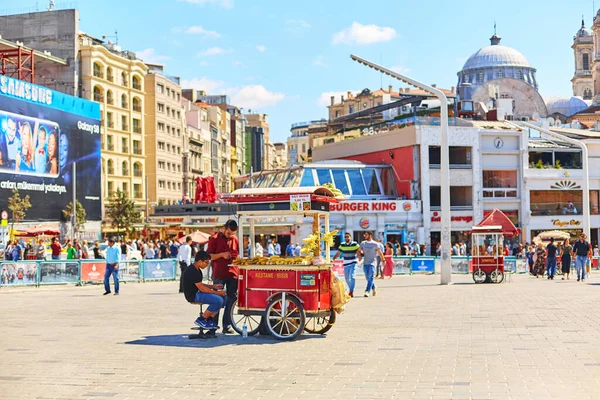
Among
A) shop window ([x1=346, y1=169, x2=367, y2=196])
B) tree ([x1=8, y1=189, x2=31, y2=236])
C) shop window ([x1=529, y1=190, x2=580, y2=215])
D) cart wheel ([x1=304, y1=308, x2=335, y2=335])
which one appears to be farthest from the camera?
shop window ([x1=529, y1=190, x2=580, y2=215])

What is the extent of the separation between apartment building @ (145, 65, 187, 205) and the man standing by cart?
7337 centimetres

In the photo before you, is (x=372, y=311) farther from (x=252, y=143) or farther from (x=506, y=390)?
(x=252, y=143)

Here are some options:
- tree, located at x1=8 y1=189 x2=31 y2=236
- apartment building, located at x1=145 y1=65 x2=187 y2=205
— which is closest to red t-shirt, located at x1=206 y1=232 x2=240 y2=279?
tree, located at x1=8 y1=189 x2=31 y2=236

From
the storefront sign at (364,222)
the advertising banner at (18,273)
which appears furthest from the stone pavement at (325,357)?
the storefront sign at (364,222)

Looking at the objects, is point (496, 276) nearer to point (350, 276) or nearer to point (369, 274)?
point (369, 274)

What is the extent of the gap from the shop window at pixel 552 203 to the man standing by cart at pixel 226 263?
171 ft

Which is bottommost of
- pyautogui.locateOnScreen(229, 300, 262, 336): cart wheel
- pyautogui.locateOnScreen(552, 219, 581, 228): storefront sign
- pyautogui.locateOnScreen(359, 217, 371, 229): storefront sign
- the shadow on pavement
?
the shadow on pavement

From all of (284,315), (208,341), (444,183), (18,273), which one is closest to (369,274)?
(444,183)

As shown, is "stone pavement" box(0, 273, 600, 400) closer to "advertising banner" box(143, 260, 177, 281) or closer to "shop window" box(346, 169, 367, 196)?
"advertising banner" box(143, 260, 177, 281)

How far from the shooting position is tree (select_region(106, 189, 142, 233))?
74.9 meters

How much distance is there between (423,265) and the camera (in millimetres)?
41875

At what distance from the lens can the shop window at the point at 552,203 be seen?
64.3 metres

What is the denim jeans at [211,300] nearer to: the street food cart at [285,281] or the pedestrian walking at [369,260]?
the street food cart at [285,281]

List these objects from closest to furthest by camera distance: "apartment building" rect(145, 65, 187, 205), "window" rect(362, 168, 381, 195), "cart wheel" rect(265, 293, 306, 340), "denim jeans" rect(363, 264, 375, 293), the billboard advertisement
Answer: "cart wheel" rect(265, 293, 306, 340) < "denim jeans" rect(363, 264, 375, 293) < the billboard advertisement < "window" rect(362, 168, 381, 195) < "apartment building" rect(145, 65, 187, 205)
